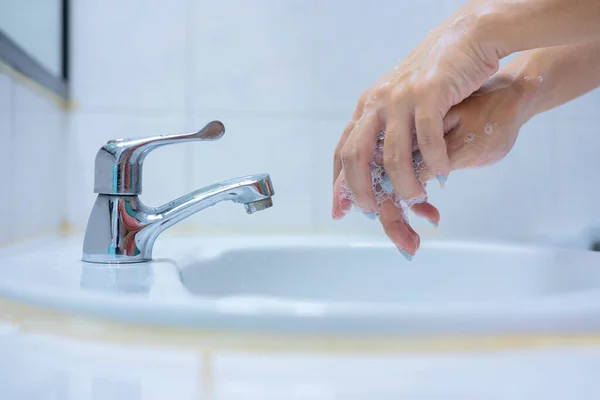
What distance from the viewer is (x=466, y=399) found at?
0.81ft

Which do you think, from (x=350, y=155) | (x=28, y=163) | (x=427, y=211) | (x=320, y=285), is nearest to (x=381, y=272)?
(x=320, y=285)

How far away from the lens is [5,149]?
69 cm

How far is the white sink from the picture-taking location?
305mm

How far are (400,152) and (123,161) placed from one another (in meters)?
0.31

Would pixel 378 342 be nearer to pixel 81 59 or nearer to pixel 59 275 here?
pixel 59 275

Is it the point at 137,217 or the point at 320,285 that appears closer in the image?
the point at 137,217

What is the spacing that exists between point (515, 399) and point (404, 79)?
0.97 feet

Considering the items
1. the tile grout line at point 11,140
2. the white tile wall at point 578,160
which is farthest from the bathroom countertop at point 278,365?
the white tile wall at point 578,160

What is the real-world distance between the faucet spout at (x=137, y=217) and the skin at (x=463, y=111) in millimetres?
103

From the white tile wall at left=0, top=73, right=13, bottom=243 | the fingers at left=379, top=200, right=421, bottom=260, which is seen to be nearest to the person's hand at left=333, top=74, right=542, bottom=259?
the fingers at left=379, top=200, right=421, bottom=260

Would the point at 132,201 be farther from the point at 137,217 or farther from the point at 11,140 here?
the point at 11,140

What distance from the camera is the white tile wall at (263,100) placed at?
975 millimetres

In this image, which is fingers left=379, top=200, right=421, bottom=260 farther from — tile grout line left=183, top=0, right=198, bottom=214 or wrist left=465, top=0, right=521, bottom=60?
tile grout line left=183, top=0, right=198, bottom=214

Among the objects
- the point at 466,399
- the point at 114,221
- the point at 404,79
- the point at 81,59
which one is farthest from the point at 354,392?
the point at 81,59
